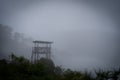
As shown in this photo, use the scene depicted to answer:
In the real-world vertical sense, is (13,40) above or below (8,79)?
above

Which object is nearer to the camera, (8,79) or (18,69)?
(8,79)

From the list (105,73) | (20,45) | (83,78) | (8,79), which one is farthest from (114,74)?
(20,45)

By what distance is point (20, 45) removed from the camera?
29281mm

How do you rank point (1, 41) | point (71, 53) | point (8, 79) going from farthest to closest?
1. point (71, 53)
2. point (1, 41)
3. point (8, 79)

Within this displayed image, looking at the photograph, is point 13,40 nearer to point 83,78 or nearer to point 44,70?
point 44,70

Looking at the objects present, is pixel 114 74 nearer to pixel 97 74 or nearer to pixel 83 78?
pixel 97 74

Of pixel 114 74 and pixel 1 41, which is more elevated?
pixel 1 41

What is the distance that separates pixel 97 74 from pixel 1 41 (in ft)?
71.4

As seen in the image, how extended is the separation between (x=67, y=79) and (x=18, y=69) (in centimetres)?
271

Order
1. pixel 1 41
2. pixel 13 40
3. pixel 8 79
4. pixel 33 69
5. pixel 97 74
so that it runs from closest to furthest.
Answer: pixel 8 79 → pixel 97 74 → pixel 33 69 → pixel 1 41 → pixel 13 40

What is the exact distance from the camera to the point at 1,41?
26078mm

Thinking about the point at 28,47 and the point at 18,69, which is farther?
the point at 28,47

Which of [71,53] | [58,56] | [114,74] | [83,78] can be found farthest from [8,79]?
[71,53]

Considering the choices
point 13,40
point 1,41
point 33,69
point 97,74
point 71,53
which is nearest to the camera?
point 97,74
